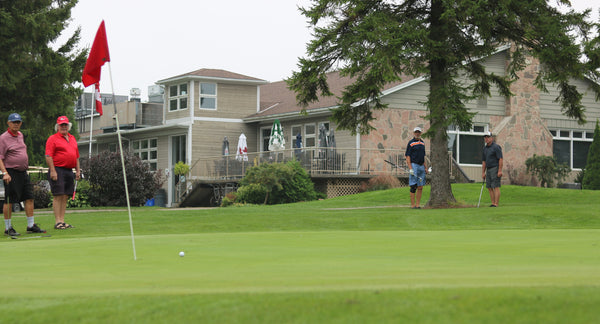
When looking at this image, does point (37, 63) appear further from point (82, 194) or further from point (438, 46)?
point (438, 46)

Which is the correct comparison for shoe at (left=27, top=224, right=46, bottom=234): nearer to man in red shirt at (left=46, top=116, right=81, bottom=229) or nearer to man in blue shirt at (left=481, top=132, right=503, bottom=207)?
man in red shirt at (left=46, top=116, right=81, bottom=229)

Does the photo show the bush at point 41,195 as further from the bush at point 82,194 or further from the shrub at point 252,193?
the shrub at point 252,193

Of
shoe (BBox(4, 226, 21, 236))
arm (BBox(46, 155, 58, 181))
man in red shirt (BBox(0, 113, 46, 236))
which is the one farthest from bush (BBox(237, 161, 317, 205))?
shoe (BBox(4, 226, 21, 236))

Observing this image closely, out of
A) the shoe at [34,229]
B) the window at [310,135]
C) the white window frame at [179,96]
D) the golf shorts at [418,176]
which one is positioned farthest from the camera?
the white window frame at [179,96]

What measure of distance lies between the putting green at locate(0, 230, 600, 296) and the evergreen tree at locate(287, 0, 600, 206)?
30.1ft

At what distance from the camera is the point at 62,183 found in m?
13.6

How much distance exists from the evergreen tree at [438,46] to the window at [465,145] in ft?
40.7

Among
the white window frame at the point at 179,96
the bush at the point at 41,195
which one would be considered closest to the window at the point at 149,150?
the white window frame at the point at 179,96

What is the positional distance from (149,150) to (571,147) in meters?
21.5

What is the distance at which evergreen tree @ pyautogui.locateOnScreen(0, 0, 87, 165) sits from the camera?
26.6 m

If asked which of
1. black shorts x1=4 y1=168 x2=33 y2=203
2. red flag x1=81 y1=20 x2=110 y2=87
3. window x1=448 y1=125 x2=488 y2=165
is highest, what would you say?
red flag x1=81 y1=20 x2=110 y2=87

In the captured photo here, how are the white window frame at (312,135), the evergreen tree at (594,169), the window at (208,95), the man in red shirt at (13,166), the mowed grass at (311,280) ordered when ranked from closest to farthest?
the mowed grass at (311,280)
the man in red shirt at (13,166)
the evergreen tree at (594,169)
the white window frame at (312,135)
the window at (208,95)

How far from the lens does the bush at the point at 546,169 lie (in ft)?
110

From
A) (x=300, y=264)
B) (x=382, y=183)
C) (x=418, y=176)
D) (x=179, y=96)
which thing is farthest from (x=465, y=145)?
(x=300, y=264)
